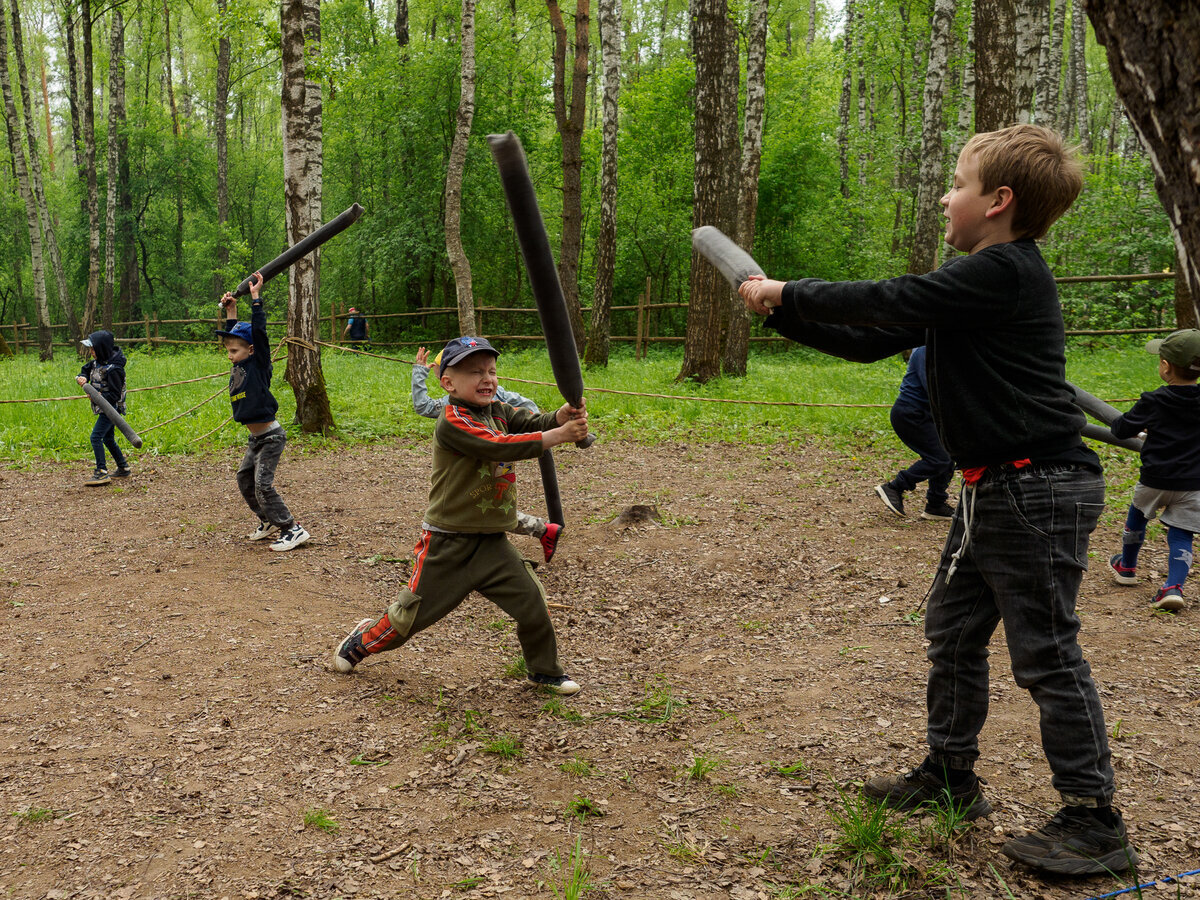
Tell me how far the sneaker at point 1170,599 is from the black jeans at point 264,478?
239 inches

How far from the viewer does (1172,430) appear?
5.09 meters

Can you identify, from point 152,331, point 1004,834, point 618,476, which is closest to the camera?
point 1004,834

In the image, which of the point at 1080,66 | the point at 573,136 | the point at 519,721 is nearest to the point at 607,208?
the point at 573,136

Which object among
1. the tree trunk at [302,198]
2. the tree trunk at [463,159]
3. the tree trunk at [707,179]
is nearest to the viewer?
the tree trunk at [302,198]

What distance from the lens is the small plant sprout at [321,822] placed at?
309 cm

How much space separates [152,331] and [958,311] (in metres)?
33.7

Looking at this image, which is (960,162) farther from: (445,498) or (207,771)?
(207,771)

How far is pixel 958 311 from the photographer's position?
8.23 ft

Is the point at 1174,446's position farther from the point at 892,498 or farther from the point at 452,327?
the point at 452,327

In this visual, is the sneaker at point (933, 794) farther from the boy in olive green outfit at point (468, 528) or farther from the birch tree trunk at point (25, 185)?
the birch tree trunk at point (25, 185)

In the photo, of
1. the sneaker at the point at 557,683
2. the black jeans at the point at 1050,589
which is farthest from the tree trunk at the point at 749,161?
the black jeans at the point at 1050,589

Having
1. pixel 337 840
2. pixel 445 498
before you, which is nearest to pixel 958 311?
pixel 445 498

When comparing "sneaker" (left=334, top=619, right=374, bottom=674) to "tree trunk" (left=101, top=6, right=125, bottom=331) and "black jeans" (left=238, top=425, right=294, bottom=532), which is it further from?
"tree trunk" (left=101, top=6, right=125, bottom=331)

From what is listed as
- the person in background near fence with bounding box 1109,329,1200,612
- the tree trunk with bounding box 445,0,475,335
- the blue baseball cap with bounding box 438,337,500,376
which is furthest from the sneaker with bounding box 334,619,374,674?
the tree trunk with bounding box 445,0,475,335
